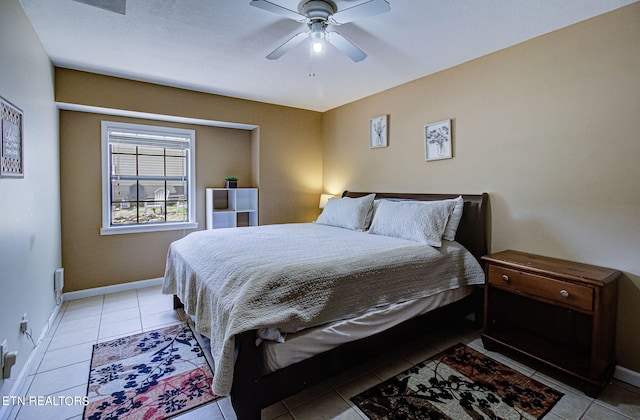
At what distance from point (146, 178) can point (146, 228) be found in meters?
0.64

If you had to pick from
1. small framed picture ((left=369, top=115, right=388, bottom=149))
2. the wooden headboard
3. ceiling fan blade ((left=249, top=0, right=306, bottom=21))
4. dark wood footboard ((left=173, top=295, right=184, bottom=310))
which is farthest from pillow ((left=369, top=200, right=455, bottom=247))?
dark wood footboard ((left=173, top=295, right=184, bottom=310))

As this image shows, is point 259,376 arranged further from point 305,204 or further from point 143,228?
point 305,204

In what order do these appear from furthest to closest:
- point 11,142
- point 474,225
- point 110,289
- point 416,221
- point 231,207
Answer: point 231,207
point 110,289
point 474,225
point 416,221
point 11,142

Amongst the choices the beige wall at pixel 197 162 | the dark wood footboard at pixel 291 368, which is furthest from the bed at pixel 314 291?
the beige wall at pixel 197 162

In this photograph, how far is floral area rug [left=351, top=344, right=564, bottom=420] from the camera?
67.7 inches

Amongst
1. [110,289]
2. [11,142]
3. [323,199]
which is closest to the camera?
[11,142]

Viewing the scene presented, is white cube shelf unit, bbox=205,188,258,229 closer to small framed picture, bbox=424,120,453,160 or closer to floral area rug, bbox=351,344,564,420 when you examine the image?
small framed picture, bbox=424,120,453,160

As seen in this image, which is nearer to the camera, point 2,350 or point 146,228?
point 2,350

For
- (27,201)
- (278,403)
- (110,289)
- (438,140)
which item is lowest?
(278,403)

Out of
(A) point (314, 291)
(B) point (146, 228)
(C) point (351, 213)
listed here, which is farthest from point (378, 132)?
(B) point (146, 228)

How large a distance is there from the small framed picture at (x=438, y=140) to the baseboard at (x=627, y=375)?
2.04 metres

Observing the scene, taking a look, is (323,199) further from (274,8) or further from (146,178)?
(274,8)

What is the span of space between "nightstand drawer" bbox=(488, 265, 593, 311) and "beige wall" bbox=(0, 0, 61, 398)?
3.12 meters

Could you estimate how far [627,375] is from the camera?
2.03 metres
